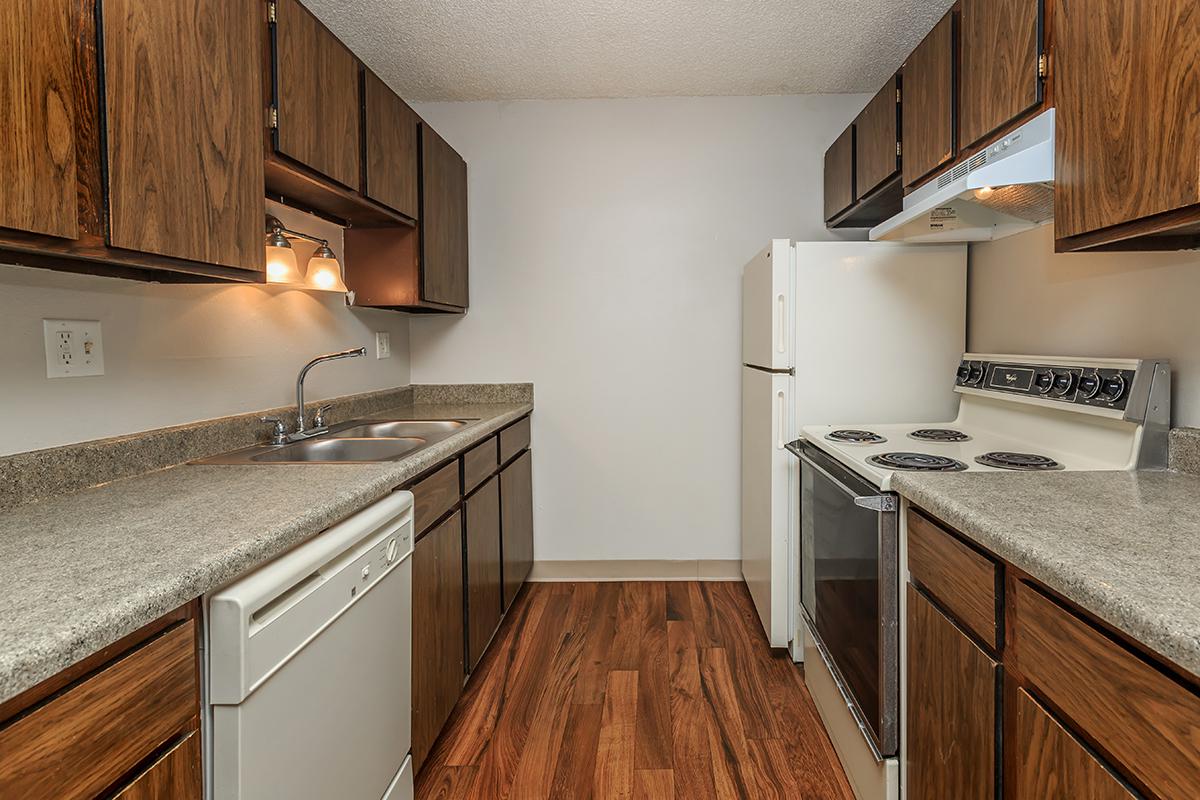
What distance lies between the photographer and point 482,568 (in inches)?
87.3

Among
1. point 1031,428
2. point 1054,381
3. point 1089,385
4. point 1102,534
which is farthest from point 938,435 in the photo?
point 1102,534

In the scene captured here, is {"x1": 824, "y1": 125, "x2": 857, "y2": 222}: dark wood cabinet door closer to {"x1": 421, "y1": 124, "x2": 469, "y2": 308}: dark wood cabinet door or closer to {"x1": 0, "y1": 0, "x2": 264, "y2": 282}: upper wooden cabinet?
{"x1": 421, "y1": 124, "x2": 469, "y2": 308}: dark wood cabinet door

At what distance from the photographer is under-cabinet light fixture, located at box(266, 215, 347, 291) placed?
5.75 ft

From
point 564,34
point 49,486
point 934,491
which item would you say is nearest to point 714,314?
point 564,34

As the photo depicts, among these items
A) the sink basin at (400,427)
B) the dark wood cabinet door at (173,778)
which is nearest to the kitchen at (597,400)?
the dark wood cabinet door at (173,778)

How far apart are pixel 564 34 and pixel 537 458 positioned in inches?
72.7

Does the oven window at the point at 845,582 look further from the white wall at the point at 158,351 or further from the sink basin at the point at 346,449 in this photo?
the white wall at the point at 158,351

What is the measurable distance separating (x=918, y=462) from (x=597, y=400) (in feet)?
5.88

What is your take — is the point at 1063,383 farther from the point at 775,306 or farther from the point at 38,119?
the point at 38,119

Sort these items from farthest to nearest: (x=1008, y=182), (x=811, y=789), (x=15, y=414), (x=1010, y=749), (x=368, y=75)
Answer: (x=368, y=75) → (x=811, y=789) → (x=1008, y=182) → (x=15, y=414) → (x=1010, y=749)

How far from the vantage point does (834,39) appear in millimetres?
2457

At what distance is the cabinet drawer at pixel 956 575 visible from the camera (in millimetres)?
1026

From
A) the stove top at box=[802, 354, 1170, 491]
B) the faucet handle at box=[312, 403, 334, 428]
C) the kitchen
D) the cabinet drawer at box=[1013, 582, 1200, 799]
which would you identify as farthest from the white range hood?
the faucet handle at box=[312, 403, 334, 428]

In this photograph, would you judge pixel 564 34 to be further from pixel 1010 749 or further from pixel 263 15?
pixel 1010 749
